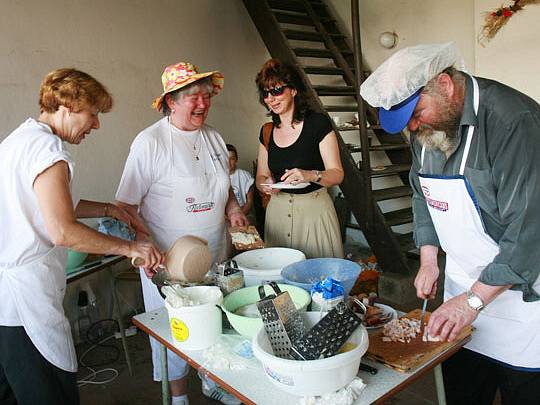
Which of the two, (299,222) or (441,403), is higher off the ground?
(299,222)

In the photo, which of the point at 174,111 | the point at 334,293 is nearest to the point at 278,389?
the point at 334,293

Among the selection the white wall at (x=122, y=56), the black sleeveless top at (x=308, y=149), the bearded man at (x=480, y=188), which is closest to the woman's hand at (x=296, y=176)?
the black sleeveless top at (x=308, y=149)

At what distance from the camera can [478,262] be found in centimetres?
151

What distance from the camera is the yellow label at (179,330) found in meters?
1.46

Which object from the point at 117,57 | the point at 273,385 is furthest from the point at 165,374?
the point at 117,57

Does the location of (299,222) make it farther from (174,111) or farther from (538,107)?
(538,107)

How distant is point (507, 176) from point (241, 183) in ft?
11.8

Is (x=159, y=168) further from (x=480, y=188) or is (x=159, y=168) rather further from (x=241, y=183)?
(x=241, y=183)

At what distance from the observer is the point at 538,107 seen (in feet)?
4.36

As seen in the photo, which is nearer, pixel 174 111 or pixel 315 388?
pixel 315 388

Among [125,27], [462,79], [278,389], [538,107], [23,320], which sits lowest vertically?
[278,389]

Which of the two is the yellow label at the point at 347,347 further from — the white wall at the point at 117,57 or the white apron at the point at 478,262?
the white wall at the point at 117,57

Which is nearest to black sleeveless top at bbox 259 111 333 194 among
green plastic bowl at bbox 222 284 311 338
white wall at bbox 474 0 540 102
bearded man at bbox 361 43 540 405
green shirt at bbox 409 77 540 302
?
bearded man at bbox 361 43 540 405

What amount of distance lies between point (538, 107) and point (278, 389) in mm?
1127
